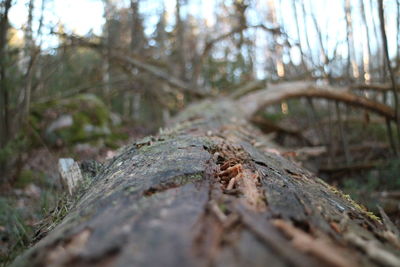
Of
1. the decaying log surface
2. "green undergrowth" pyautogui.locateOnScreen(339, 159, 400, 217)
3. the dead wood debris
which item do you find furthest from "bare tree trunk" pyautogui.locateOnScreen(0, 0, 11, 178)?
"green undergrowth" pyautogui.locateOnScreen(339, 159, 400, 217)

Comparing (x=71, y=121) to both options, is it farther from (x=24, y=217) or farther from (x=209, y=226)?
(x=209, y=226)

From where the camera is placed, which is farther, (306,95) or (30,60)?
(306,95)

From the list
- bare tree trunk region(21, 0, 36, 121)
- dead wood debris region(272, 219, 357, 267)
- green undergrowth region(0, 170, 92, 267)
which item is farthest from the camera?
bare tree trunk region(21, 0, 36, 121)

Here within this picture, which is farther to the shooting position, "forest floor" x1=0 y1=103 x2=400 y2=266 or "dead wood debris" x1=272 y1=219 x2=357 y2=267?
"forest floor" x1=0 y1=103 x2=400 y2=266

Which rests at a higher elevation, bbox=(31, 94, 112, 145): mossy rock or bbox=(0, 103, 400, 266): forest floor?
bbox=(31, 94, 112, 145): mossy rock

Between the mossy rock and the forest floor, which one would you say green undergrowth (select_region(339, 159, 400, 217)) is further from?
the mossy rock

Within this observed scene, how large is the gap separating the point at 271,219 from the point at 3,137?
146 inches

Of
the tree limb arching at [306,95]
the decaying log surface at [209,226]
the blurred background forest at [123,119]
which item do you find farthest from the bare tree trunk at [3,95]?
the tree limb arching at [306,95]

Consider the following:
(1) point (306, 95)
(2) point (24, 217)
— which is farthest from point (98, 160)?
(1) point (306, 95)

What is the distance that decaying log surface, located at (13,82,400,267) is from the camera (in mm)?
776

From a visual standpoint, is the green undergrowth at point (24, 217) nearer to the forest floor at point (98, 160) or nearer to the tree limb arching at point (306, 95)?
the forest floor at point (98, 160)

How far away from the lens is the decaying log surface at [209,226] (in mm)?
776

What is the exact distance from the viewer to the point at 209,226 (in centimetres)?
90

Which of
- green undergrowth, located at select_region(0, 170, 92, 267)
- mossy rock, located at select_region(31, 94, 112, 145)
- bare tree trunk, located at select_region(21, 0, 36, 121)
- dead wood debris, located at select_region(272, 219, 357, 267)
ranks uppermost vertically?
bare tree trunk, located at select_region(21, 0, 36, 121)
